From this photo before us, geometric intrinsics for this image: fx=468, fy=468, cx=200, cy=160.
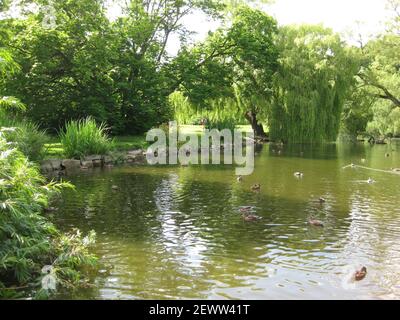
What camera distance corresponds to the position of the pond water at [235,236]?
5.60 m

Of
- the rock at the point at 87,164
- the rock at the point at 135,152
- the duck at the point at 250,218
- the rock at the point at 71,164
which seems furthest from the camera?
the rock at the point at 135,152

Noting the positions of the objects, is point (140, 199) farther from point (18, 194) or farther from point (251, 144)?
point (251, 144)

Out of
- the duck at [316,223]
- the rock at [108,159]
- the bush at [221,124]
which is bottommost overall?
the duck at [316,223]

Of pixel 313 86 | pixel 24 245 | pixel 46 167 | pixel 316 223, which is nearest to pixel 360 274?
pixel 316 223

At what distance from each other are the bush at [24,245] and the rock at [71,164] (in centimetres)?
1010

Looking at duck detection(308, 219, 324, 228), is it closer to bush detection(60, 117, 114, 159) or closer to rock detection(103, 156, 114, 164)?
bush detection(60, 117, 114, 159)

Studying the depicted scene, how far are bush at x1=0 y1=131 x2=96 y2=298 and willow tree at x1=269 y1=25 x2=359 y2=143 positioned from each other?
83.2 feet

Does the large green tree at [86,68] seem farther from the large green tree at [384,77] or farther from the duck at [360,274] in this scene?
the duck at [360,274]

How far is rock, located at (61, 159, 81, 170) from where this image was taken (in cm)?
1612

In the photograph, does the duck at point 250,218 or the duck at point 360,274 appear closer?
the duck at point 360,274

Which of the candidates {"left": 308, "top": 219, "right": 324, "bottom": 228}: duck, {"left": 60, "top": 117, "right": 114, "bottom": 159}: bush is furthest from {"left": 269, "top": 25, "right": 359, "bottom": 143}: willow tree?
{"left": 308, "top": 219, "right": 324, "bottom": 228}: duck

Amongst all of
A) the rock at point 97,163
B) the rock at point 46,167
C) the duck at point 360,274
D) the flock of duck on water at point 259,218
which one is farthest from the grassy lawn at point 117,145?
the duck at point 360,274

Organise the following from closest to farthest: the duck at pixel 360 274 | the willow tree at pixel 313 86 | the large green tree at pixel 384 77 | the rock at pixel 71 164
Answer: the duck at pixel 360 274, the rock at pixel 71 164, the willow tree at pixel 313 86, the large green tree at pixel 384 77
